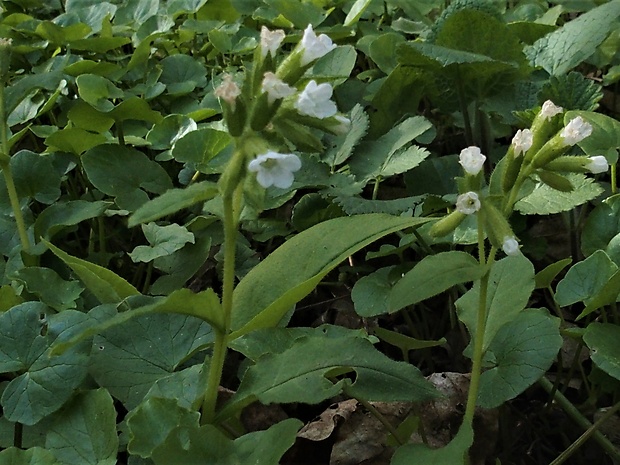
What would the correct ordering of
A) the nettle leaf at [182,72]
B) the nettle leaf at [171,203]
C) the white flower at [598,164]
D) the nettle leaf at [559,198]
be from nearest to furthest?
the nettle leaf at [171,203] → the white flower at [598,164] → the nettle leaf at [559,198] → the nettle leaf at [182,72]

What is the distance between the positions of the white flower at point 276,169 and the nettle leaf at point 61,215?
59 centimetres

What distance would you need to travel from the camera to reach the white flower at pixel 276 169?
0.77 meters

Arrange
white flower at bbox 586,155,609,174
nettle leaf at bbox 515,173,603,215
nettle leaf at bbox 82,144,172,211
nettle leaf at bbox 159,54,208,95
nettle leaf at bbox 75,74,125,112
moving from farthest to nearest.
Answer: nettle leaf at bbox 159,54,208,95, nettle leaf at bbox 75,74,125,112, nettle leaf at bbox 82,144,172,211, nettle leaf at bbox 515,173,603,215, white flower at bbox 586,155,609,174

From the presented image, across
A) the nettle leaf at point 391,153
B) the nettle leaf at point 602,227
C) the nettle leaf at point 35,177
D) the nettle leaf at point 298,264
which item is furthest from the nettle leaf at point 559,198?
the nettle leaf at point 35,177

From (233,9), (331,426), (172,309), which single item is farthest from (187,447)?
→ (233,9)

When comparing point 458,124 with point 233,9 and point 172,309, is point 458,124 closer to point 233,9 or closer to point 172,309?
point 233,9

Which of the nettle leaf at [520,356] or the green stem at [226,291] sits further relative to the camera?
the nettle leaf at [520,356]

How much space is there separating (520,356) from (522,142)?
300 mm

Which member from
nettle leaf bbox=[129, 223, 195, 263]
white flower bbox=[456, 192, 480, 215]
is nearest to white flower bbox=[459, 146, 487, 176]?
white flower bbox=[456, 192, 480, 215]

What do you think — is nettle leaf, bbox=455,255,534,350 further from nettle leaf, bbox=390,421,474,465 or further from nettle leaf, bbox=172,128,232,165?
nettle leaf, bbox=172,128,232,165

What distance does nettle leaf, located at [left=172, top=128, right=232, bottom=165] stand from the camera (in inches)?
50.8

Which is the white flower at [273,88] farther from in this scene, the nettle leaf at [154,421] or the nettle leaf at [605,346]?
the nettle leaf at [605,346]

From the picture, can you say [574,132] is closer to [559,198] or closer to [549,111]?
[549,111]

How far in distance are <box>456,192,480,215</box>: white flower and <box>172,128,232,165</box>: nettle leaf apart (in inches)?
21.7
